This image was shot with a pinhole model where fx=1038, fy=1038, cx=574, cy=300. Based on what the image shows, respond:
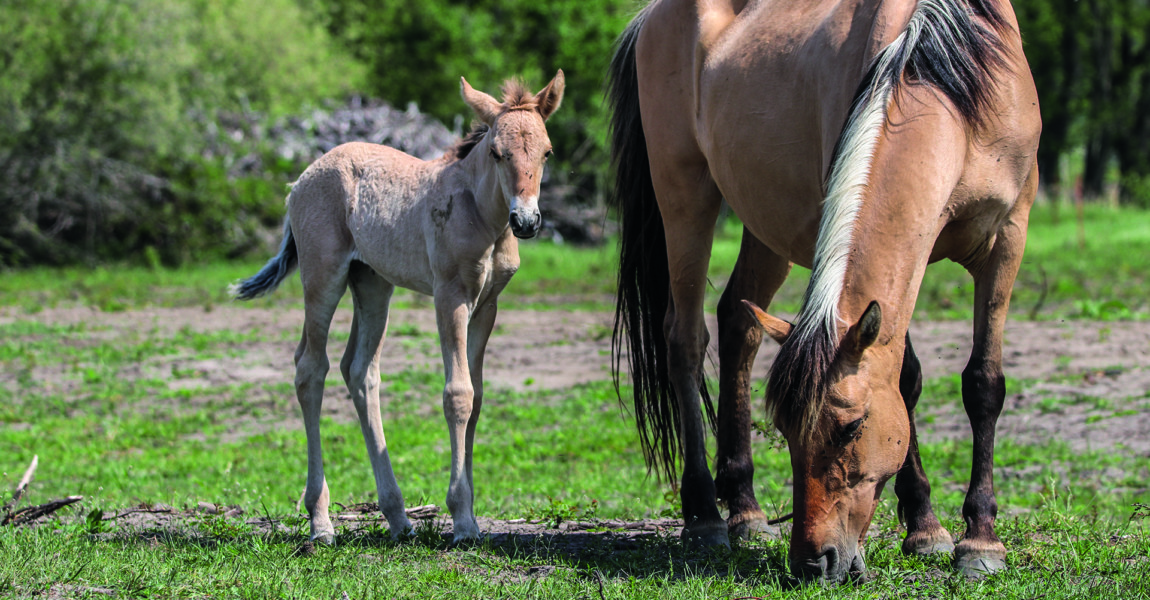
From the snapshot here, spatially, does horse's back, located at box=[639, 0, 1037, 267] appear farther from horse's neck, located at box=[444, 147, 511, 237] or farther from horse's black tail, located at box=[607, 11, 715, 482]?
horse's neck, located at box=[444, 147, 511, 237]

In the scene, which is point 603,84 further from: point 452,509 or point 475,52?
point 475,52

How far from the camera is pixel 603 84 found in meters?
5.77

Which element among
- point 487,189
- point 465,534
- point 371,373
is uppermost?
point 487,189

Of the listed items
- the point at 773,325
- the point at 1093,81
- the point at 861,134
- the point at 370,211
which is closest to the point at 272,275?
the point at 370,211

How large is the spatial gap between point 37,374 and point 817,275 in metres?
7.64

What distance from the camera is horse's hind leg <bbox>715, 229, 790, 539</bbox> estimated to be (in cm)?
470

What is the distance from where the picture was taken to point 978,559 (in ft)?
12.1

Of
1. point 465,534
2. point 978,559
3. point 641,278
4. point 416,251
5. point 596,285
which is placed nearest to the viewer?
point 978,559

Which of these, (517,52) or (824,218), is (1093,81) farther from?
(824,218)

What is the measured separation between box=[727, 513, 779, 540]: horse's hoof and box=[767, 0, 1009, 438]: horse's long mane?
1.58 m

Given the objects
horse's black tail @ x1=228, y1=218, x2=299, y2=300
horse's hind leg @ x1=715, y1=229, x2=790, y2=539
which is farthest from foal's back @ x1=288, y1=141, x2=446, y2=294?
horse's hind leg @ x1=715, y1=229, x2=790, y2=539

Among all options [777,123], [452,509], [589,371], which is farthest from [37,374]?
[777,123]

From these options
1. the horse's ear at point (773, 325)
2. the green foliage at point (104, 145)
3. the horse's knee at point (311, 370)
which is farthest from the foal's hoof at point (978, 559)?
the green foliage at point (104, 145)

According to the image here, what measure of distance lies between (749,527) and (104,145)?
564 inches
